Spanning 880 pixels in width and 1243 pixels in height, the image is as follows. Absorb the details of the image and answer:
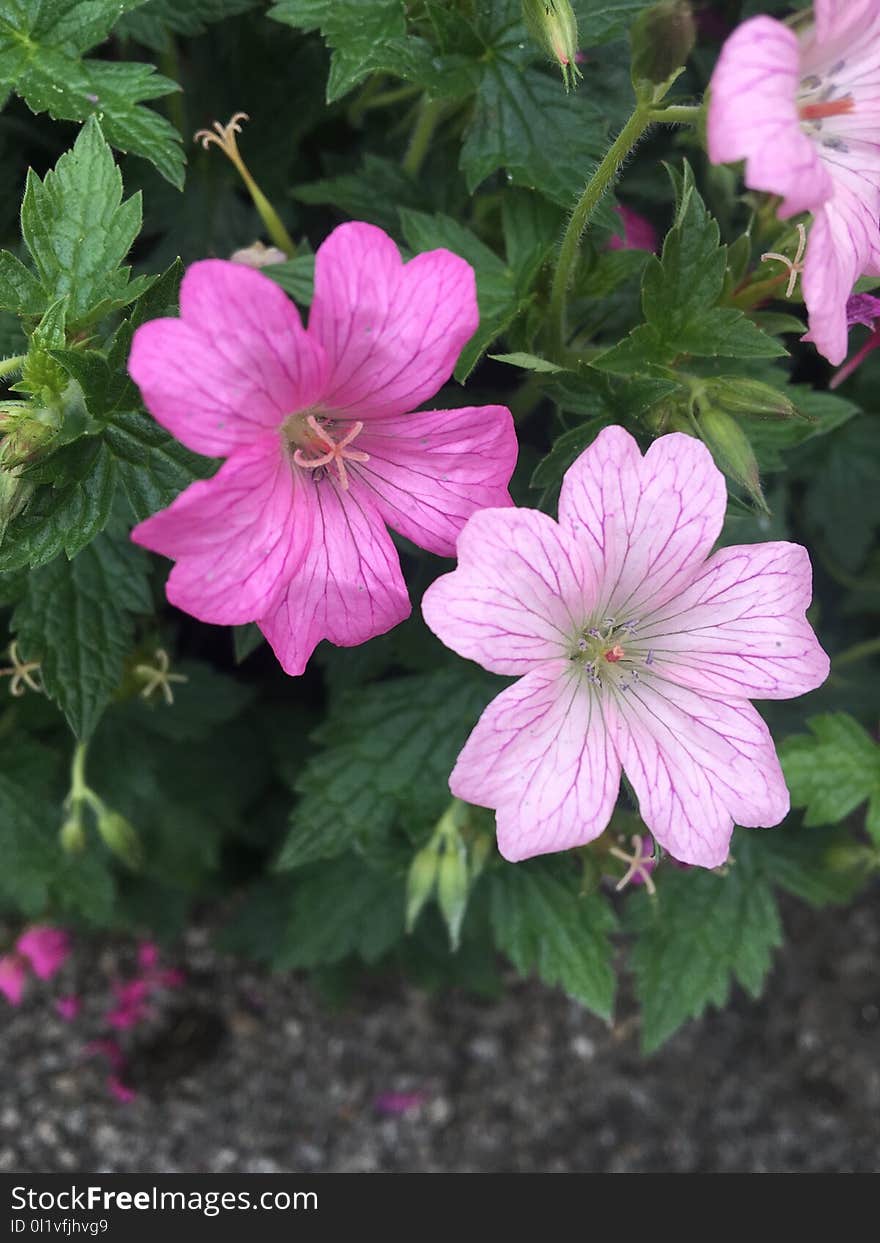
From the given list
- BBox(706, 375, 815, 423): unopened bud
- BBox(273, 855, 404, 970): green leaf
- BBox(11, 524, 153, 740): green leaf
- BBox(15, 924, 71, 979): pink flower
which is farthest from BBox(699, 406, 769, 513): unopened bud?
BBox(15, 924, 71, 979): pink flower

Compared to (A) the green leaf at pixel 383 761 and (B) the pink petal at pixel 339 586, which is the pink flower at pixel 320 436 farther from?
(A) the green leaf at pixel 383 761

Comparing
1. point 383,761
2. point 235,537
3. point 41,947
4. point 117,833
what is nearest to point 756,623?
point 235,537

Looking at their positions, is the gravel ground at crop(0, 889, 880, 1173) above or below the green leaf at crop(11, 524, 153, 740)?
below

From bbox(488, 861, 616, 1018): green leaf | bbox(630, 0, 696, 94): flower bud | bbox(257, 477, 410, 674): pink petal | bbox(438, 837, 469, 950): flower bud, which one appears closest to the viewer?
bbox(630, 0, 696, 94): flower bud

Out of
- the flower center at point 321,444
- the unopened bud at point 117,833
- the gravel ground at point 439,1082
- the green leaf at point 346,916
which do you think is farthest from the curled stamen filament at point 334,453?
the gravel ground at point 439,1082

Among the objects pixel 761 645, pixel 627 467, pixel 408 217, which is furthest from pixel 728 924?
pixel 408 217

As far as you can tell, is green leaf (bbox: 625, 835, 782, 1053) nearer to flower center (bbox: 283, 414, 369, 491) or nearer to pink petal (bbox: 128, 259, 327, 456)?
flower center (bbox: 283, 414, 369, 491)

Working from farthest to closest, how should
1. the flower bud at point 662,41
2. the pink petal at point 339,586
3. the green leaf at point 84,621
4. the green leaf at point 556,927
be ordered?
the green leaf at point 556,927 → the green leaf at point 84,621 → the pink petal at point 339,586 → the flower bud at point 662,41
